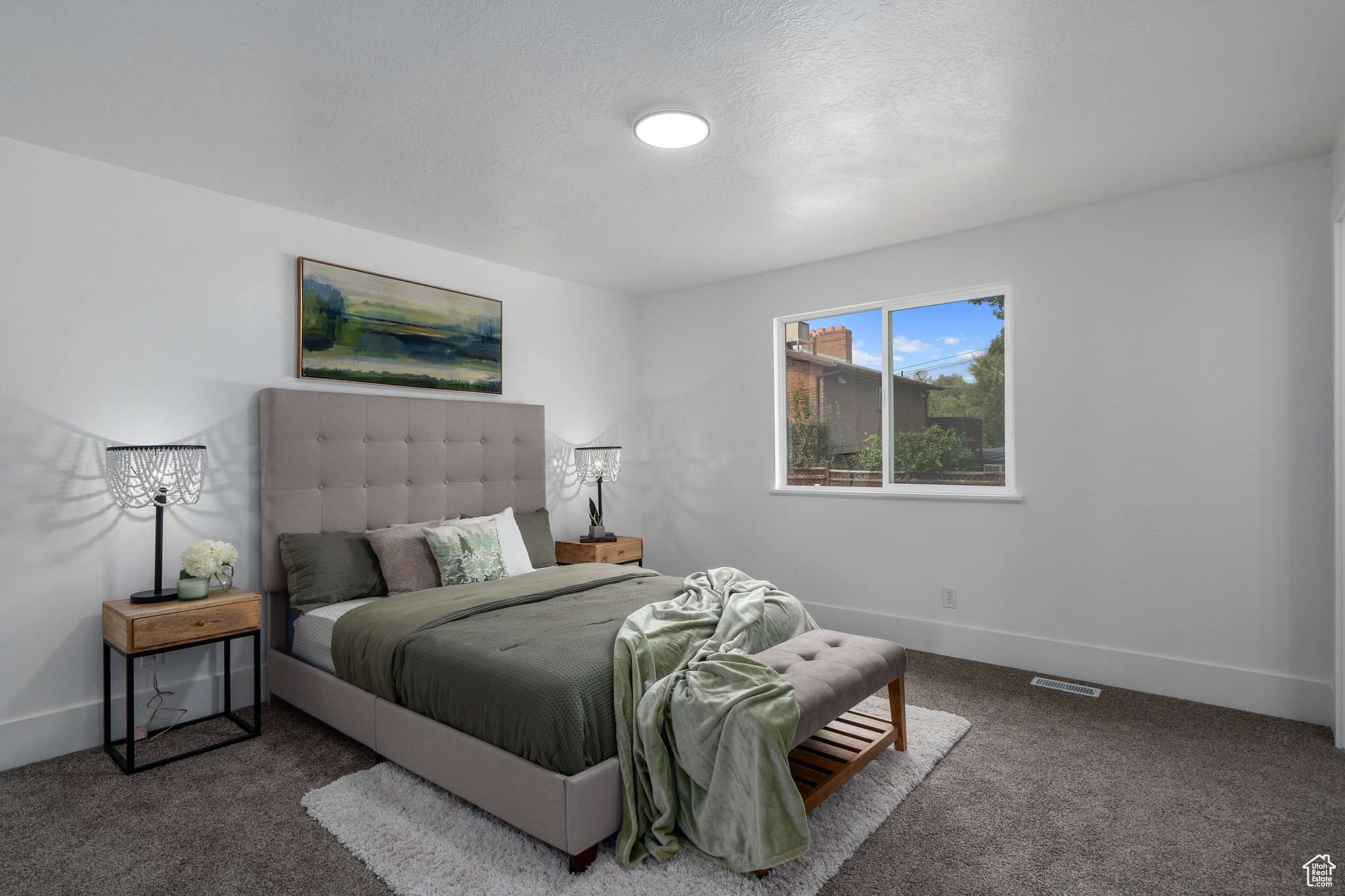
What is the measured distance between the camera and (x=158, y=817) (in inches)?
88.9

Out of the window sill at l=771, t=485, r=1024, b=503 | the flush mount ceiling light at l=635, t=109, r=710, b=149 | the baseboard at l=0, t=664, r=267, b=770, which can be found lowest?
the baseboard at l=0, t=664, r=267, b=770

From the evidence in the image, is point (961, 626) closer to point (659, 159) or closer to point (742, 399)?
point (742, 399)

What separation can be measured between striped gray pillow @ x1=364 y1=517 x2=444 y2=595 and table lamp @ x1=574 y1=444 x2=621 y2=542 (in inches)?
55.9

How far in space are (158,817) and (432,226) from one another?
114 inches

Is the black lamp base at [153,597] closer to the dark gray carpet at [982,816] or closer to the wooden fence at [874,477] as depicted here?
the dark gray carpet at [982,816]

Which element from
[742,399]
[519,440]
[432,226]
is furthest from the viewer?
[742,399]

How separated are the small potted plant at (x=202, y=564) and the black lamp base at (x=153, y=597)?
0.04 meters

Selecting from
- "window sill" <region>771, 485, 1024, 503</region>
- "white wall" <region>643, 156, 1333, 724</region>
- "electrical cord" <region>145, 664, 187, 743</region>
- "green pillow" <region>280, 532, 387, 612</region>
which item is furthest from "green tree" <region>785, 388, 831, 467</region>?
"electrical cord" <region>145, 664, 187, 743</region>

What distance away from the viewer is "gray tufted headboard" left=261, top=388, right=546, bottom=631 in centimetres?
327

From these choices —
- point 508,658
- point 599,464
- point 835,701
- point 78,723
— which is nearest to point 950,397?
point 599,464

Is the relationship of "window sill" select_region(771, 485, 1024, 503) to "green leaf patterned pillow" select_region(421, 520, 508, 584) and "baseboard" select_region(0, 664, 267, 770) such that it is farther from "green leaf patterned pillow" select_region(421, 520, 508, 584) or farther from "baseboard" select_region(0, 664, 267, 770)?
"baseboard" select_region(0, 664, 267, 770)

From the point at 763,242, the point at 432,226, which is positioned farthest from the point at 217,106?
the point at 763,242

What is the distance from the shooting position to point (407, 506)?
12.4 feet

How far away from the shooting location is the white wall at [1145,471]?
2963 mm
